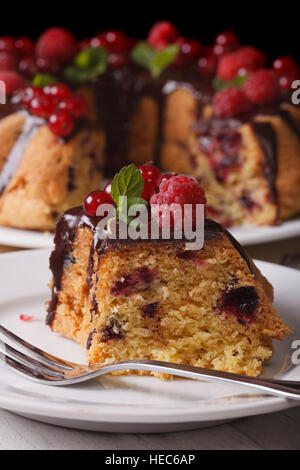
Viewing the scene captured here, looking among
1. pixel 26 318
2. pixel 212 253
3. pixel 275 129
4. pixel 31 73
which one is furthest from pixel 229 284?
pixel 31 73

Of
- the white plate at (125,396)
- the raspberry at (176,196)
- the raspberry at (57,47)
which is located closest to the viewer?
the white plate at (125,396)

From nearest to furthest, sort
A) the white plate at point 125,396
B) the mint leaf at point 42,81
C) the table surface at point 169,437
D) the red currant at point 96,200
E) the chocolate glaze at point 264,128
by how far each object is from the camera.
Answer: the white plate at point 125,396 < the table surface at point 169,437 < the red currant at point 96,200 < the chocolate glaze at point 264,128 < the mint leaf at point 42,81

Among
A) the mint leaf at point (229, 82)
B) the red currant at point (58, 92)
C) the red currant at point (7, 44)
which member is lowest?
the red currant at point (58, 92)

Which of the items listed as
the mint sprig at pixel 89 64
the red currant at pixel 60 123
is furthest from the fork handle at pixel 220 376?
the mint sprig at pixel 89 64

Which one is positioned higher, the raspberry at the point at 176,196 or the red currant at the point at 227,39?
the red currant at the point at 227,39

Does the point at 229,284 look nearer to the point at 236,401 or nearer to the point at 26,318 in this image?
the point at 236,401

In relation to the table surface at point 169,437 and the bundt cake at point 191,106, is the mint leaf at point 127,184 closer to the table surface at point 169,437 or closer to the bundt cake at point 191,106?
the table surface at point 169,437

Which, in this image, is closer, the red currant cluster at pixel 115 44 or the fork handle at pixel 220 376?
the fork handle at pixel 220 376

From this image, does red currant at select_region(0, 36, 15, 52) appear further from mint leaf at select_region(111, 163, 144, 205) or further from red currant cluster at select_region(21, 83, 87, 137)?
mint leaf at select_region(111, 163, 144, 205)
